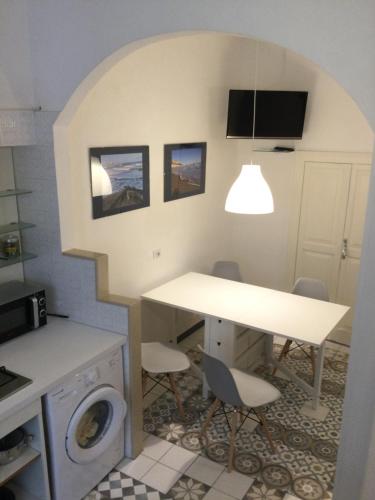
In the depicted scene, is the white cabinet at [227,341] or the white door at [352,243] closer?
the white cabinet at [227,341]

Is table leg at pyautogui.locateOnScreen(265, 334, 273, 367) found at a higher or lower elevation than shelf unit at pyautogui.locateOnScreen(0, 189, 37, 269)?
lower

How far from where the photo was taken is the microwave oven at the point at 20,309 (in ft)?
9.16

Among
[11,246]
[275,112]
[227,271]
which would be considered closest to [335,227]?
[227,271]

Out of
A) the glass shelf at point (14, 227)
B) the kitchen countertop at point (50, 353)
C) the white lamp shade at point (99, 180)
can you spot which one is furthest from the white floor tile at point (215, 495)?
the white lamp shade at point (99, 180)

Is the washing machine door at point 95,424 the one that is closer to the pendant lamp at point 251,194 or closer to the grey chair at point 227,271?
the pendant lamp at point 251,194

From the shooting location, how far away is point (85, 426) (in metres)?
2.81

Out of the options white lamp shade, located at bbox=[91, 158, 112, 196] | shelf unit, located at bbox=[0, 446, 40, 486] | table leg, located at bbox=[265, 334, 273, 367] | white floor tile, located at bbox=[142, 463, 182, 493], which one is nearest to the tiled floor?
white floor tile, located at bbox=[142, 463, 182, 493]

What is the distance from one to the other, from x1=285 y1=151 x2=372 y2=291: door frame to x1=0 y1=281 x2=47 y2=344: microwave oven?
2961 millimetres

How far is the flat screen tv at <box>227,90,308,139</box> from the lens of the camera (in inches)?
176

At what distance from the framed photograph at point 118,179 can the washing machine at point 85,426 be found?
125cm

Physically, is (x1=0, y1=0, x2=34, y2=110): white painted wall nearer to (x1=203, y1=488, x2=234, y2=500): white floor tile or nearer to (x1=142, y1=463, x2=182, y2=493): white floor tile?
(x1=142, y1=463, x2=182, y2=493): white floor tile

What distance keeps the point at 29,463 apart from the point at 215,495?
120 centimetres

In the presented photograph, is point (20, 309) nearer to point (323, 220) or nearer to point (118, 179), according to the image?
point (118, 179)

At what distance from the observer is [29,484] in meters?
2.63
